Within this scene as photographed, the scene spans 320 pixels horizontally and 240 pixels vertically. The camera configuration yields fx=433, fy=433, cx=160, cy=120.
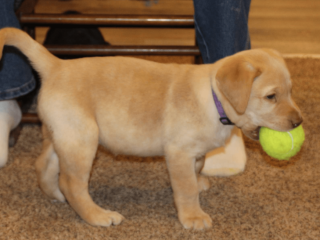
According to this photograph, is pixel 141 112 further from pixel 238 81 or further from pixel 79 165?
pixel 238 81

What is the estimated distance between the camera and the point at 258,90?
5.05 ft

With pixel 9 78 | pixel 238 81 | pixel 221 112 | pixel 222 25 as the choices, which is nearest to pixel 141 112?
pixel 221 112

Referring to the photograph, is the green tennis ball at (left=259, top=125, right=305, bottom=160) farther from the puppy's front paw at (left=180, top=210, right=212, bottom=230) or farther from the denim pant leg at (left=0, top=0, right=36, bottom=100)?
the denim pant leg at (left=0, top=0, right=36, bottom=100)

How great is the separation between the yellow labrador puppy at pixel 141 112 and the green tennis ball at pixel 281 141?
5 centimetres

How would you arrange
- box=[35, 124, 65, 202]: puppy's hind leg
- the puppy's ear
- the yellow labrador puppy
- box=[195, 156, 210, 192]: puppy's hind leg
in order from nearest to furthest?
1. the puppy's ear
2. the yellow labrador puppy
3. box=[35, 124, 65, 202]: puppy's hind leg
4. box=[195, 156, 210, 192]: puppy's hind leg

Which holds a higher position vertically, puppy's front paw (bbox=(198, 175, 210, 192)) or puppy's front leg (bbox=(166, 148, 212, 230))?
puppy's front leg (bbox=(166, 148, 212, 230))

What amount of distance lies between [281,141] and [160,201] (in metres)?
0.58

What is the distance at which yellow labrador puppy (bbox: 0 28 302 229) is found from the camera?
5.22 ft

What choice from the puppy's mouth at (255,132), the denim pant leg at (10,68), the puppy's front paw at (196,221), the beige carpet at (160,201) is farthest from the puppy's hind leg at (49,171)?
the puppy's mouth at (255,132)

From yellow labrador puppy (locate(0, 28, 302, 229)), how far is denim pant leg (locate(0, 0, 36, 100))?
0.48 m

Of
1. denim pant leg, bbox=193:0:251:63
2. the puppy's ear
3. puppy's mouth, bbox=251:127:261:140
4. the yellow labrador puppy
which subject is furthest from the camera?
denim pant leg, bbox=193:0:251:63

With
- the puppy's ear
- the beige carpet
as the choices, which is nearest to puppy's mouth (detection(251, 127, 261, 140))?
the puppy's ear

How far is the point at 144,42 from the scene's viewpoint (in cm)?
390

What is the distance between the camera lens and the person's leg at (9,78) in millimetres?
2067
